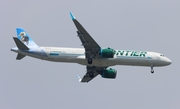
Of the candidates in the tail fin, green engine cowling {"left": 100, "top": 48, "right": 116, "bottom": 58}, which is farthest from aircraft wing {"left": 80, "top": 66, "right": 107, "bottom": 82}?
the tail fin

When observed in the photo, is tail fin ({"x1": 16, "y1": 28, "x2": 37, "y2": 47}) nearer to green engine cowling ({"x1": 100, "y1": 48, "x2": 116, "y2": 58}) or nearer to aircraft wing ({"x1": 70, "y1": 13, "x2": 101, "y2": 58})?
aircraft wing ({"x1": 70, "y1": 13, "x2": 101, "y2": 58})

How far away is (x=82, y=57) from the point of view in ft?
245

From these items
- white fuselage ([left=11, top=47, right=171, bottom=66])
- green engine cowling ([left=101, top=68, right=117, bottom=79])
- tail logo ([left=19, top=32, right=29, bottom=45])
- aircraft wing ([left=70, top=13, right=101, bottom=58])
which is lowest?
green engine cowling ([left=101, top=68, right=117, bottom=79])

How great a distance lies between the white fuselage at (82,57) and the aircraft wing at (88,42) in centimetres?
128

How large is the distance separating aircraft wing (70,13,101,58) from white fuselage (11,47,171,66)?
4.20 feet

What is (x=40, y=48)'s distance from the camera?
75938mm

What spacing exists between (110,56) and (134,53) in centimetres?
493

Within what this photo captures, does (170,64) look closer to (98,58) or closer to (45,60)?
(98,58)

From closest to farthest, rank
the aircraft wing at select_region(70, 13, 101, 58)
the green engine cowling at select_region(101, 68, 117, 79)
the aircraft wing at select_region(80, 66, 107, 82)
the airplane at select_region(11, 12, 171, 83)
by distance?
the aircraft wing at select_region(70, 13, 101, 58) → the airplane at select_region(11, 12, 171, 83) → the green engine cowling at select_region(101, 68, 117, 79) → the aircraft wing at select_region(80, 66, 107, 82)

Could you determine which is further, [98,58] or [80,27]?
[98,58]

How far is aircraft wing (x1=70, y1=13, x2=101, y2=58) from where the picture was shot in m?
69.8

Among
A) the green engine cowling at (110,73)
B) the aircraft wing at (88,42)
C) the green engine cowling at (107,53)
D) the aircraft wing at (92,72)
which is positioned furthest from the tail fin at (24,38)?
the green engine cowling at (110,73)

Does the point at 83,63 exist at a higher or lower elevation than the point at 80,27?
lower

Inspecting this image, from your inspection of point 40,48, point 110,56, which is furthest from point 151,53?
point 40,48
